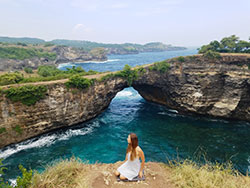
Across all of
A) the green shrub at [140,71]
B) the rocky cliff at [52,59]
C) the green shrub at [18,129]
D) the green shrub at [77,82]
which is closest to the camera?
the green shrub at [18,129]

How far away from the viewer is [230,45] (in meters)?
27.5

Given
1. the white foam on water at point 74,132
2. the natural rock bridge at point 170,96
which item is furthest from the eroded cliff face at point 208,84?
the white foam on water at point 74,132

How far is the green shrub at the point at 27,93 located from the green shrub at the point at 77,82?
3274mm

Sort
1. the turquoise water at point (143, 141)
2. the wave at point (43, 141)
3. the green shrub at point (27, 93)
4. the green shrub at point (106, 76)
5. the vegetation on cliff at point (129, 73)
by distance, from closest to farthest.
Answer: the turquoise water at point (143, 141) < the wave at point (43, 141) < the green shrub at point (27, 93) < the green shrub at point (106, 76) < the vegetation on cliff at point (129, 73)

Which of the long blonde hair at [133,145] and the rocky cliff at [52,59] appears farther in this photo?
the rocky cliff at [52,59]

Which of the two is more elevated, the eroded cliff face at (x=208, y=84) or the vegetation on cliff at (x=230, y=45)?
the vegetation on cliff at (x=230, y=45)

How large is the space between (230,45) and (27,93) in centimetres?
3441

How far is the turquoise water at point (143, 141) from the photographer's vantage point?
53.2ft

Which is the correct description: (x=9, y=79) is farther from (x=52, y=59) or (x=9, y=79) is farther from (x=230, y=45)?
(x=52, y=59)

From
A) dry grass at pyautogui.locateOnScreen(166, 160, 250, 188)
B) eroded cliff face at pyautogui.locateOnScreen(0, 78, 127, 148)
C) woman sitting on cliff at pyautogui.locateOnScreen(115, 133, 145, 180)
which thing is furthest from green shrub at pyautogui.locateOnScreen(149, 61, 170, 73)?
woman sitting on cliff at pyautogui.locateOnScreen(115, 133, 145, 180)

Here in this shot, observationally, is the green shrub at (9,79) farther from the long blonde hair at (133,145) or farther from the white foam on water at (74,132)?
the long blonde hair at (133,145)

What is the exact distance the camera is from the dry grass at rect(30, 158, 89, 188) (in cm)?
694

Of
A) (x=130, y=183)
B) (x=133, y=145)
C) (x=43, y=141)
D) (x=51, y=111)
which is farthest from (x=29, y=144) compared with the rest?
(x=133, y=145)

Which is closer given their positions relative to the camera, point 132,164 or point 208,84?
point 132,164
